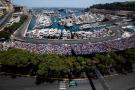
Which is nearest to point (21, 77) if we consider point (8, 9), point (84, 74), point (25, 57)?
point (25, 57)

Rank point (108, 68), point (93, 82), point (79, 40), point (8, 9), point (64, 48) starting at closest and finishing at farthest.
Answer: point (93, 82)
point (108, 68)
point (64, 48)
point (79, 40)
point (8, 9)

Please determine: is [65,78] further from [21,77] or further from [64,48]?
[64,48]

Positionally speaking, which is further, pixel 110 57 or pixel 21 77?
pixel 110 57

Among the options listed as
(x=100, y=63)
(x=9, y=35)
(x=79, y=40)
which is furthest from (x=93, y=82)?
(x=9, y=35)

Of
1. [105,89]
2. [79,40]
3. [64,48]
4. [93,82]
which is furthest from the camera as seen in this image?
[79,40]

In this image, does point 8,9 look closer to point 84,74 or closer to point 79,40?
point 79,40

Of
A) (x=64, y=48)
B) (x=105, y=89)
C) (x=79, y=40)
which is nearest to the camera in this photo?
(x=105, y=89)
